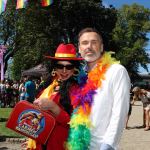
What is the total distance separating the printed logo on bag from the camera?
3602 mm

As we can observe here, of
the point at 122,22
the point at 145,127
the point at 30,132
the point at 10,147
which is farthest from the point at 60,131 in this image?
the point at 122,22

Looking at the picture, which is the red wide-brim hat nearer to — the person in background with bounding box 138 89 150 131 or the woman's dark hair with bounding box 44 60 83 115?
the woman's dark hair with bounding box 44 60 83 115

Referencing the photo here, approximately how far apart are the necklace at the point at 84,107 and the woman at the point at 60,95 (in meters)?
0.10

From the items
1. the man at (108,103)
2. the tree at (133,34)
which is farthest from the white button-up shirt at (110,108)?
the tree at (133,34)

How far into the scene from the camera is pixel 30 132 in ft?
11.9

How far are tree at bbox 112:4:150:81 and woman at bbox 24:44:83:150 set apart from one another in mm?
49278

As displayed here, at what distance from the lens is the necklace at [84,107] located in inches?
131

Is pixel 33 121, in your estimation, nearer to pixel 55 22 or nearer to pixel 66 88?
pixel 66 88

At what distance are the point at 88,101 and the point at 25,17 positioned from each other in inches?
1486

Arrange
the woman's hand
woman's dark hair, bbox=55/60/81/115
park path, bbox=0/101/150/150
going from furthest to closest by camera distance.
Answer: park path, bbox=0/101/150/150 < woman's dark hair, bbox=55/60/81/115 < the woman's hand

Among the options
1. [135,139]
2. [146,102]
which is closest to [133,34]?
[146,102]

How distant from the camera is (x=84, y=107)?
3.42 m

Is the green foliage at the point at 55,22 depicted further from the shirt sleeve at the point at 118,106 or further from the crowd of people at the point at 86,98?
the shirt sleeve at the point at 118,106

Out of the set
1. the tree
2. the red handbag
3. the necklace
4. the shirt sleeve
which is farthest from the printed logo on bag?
the tree
